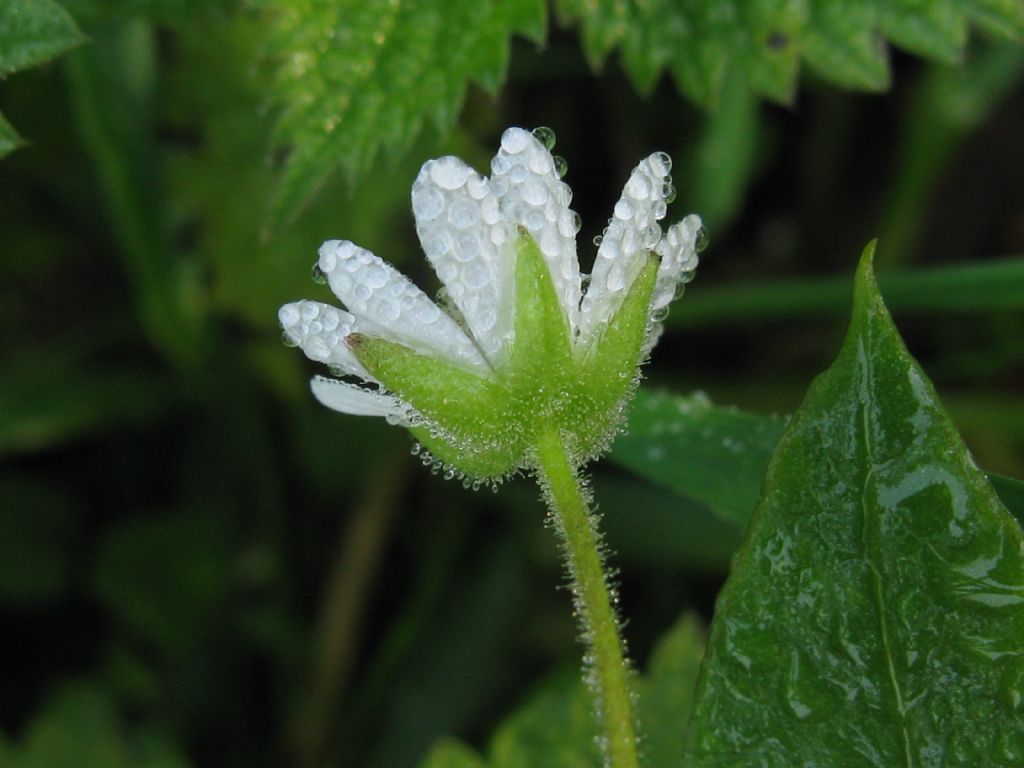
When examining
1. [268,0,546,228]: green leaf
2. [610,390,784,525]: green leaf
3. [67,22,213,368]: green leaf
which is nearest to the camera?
[610,390,784,525]: green leaf

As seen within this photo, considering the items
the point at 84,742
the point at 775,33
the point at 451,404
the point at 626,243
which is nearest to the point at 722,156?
the point at 775,33

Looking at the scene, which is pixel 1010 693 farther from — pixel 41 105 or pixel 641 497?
pixel 41 105

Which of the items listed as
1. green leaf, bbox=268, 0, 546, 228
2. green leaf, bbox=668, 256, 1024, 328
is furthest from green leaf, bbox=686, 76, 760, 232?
green leaf, bbox=268, 0, 546, 228

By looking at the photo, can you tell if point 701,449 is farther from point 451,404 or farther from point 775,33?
point 775,33

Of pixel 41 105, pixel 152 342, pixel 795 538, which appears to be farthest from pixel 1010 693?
pixel 41 105

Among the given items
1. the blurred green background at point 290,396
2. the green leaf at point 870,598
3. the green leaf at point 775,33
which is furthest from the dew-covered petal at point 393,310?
the blurred green background at point 290,396

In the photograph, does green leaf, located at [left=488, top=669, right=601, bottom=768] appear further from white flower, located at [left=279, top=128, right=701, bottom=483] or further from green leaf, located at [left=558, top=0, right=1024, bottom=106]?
green leaf, located at [left=558, top=0, right=1024, bottom=106]

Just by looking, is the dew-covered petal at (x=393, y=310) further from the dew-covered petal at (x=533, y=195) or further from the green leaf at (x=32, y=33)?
the green leaf at (x=32, y=33)
